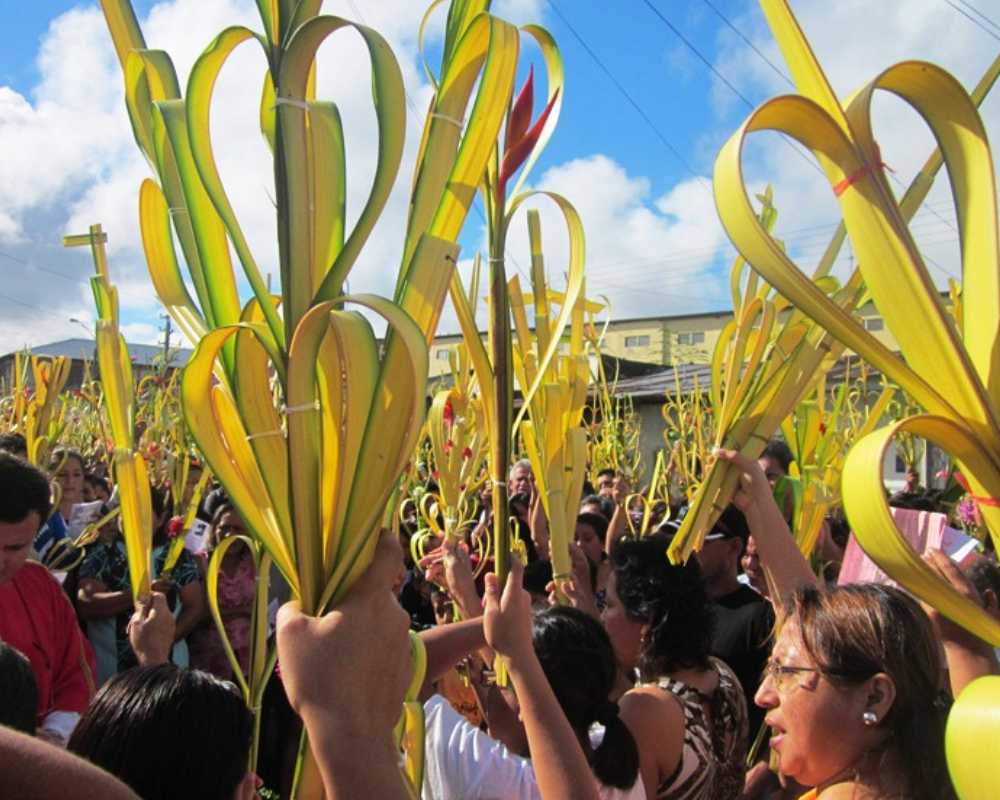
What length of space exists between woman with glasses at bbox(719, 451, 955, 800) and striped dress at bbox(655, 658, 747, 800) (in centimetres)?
49

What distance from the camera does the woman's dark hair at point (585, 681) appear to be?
2029 millimetres

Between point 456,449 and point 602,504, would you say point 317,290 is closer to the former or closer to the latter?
point 456,449

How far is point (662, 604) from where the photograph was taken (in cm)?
263

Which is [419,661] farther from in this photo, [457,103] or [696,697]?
[696,697]

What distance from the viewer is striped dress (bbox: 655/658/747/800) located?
86.7 inches

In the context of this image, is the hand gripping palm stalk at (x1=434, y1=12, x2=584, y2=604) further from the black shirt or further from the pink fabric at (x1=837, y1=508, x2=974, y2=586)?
the black shirt

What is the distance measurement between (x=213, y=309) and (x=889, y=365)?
94 cm

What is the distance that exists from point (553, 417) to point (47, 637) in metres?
1.58

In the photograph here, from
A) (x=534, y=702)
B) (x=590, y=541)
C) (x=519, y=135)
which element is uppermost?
(x=519, y=135)

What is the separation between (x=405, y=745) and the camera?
163 cm

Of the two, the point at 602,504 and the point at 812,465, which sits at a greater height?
the point at 812,465

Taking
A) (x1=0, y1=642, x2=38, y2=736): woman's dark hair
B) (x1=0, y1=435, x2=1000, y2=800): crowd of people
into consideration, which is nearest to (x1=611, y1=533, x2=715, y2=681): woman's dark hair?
Result: (x1=0, y1=435, x2=1000, y2=800): crowd of people

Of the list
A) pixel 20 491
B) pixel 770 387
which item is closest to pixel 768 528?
pixel 770 387

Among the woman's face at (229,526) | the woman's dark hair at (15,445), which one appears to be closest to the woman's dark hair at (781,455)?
the woman's face at (229,526)
